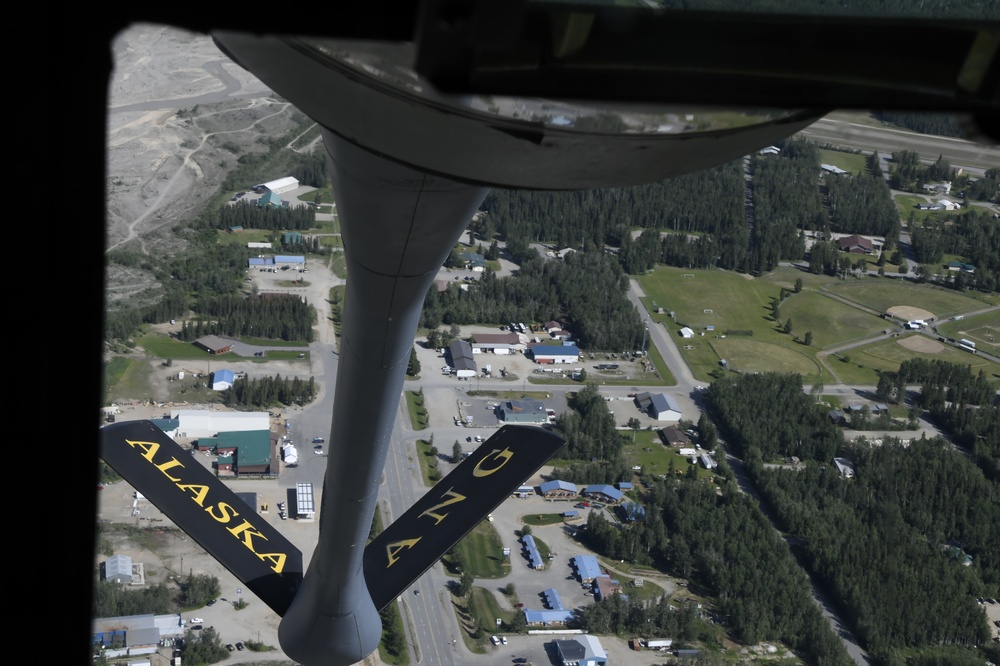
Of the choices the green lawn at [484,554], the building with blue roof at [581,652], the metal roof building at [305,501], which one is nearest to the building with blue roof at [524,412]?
the green lawn at [484,554]

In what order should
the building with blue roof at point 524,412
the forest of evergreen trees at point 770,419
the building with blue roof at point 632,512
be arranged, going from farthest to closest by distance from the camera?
the forest of evergreen trees at point 770,419
the building with blue roof at point 524,412
the building with blue roof at point 632,512

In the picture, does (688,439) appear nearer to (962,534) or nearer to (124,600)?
(962,534)

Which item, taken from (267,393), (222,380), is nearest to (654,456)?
(267,393)

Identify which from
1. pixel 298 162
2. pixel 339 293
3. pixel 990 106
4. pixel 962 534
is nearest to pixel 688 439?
pixel 962 534

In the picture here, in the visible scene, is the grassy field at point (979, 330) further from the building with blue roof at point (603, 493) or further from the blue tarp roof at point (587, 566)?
the blue tarp roof at point (587, 566)

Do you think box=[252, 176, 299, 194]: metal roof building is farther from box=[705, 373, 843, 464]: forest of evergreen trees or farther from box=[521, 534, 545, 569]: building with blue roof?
box=[521, 534, 545, 569]: building with blue roof

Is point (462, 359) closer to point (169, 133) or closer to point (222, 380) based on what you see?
point (222, 380)
